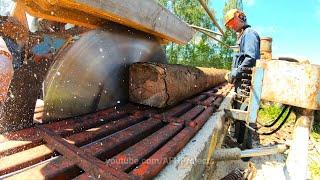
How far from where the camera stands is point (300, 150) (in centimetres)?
250

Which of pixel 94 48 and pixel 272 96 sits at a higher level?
pixel 94 48

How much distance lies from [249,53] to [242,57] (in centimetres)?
20

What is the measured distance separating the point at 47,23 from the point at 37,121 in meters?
1.81

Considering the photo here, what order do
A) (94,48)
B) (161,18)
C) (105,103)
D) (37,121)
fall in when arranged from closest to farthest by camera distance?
(37,121), (94,48), (105,103), (161,18)

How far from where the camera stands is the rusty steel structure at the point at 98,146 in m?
1.41

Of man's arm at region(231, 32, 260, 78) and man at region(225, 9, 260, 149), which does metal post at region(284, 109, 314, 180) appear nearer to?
man at region(225, 9, 260, 149)

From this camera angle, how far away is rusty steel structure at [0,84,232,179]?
141 cm

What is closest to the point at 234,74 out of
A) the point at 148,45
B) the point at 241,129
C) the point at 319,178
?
the point at 241,129

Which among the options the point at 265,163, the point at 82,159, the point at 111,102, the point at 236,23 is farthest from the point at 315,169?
the point at 82,159

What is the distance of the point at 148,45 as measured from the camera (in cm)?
379

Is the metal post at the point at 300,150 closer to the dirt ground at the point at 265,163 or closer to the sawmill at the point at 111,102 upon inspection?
the sawmill at the point at 111,102

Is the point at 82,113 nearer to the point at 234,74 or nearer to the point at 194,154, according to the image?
the point at 194,154

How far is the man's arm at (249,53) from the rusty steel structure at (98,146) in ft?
6.25

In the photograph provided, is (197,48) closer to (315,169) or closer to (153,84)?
(315,169)
